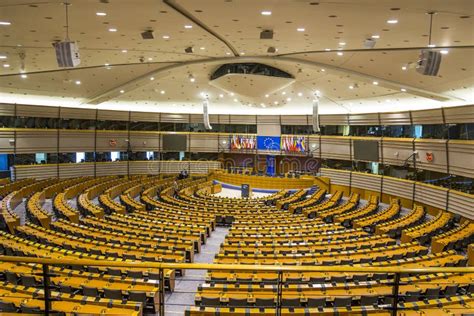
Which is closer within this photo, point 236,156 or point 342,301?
point 342,301

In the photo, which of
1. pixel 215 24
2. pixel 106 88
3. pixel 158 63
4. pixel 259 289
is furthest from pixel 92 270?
pixel 106 88

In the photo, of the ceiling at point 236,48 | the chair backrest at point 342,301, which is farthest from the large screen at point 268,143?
the chair backrest at point 342,301

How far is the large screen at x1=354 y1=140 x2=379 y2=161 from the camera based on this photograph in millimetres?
29484

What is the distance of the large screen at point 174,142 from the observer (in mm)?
36688

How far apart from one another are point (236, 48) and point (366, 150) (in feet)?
55.9

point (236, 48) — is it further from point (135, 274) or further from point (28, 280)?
point (28, 280)

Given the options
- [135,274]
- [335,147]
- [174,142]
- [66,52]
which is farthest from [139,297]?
[174,142]

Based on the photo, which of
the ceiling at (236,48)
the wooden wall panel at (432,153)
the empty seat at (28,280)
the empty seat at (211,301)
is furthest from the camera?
the wooden wall panel at (432,153)

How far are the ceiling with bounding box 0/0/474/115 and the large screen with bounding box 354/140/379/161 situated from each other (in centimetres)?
304

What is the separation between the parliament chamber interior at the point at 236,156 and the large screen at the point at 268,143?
142 mm

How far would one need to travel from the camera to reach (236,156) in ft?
130

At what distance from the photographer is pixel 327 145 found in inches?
1339

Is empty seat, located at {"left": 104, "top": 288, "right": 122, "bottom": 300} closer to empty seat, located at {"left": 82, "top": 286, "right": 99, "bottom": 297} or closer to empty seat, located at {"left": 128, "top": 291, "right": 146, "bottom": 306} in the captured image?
empty seat, located at {"left": 82, "top": 286, "right": 99, "bottom": 297}

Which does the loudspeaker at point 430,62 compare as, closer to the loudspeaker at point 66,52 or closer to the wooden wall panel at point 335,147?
the loudspeaker at point 66,52
